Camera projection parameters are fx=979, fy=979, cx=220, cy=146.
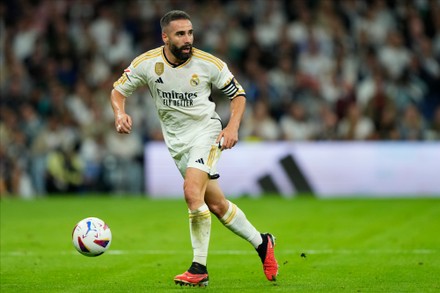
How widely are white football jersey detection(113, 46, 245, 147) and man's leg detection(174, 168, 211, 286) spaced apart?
49cm

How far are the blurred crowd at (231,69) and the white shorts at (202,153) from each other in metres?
13.1

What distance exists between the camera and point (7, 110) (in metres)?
24.3

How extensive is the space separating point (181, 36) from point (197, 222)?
1773 millimetres

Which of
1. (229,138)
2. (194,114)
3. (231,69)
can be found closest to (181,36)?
(194,114)

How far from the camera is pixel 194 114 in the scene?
9516 mm

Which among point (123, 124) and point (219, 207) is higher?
point (123, 124)

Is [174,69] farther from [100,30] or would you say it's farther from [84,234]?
[100,30]

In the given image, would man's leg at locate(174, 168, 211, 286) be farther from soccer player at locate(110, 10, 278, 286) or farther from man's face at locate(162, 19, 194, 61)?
man's face at locate(162, 19, 194, 61)

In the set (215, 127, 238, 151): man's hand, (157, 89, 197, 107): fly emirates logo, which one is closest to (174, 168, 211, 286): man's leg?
(215, 127, 238, 151): man's hand

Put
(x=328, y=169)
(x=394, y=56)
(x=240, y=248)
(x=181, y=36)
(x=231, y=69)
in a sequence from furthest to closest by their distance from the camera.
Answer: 1. (x=394, y=56)
2. (x=231, y=69)
3. (x=328, y=169)
4. (x=240, y=248)
5. (x=181, y=36)

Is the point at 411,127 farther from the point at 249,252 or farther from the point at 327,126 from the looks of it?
the point at 249,252

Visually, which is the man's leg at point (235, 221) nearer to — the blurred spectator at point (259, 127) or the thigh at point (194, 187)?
the thigh at point (194, 187)

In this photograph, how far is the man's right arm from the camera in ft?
30.2

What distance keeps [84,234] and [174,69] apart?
6.02ft
